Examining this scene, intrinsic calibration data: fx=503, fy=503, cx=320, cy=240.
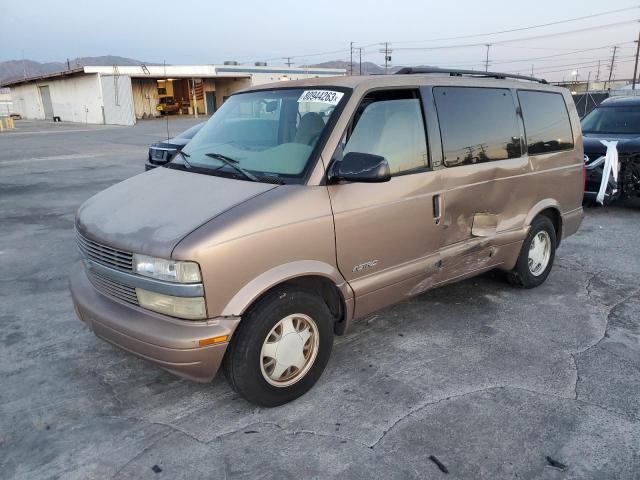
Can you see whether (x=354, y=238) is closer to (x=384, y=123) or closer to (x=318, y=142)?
(x=318, y=142)

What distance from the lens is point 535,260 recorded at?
5.06 metres

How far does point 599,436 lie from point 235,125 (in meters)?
3.19

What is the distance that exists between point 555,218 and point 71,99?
51142 millimetres

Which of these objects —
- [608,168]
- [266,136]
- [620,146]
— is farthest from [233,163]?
[620,146]

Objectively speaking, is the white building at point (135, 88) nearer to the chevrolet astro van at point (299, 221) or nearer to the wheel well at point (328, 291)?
the chevrolet astro van at point (299, 221)

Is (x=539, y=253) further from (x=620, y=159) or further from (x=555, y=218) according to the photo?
(x=620, y=159)

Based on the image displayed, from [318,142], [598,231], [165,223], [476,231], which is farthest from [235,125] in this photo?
[598,231]

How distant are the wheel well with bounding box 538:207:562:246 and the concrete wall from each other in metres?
43.5

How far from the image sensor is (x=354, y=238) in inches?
128

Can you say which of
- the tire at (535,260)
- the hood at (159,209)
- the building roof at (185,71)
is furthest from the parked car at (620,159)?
the building roof at (185,71)

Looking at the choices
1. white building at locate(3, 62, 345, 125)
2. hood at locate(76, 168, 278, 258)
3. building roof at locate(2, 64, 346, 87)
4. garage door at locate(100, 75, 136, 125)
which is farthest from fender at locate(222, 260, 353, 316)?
building roof at locate(2, 64, 346, 87)

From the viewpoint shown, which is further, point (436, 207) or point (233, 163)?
point (436, 207)

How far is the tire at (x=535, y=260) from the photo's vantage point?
15.8 feet

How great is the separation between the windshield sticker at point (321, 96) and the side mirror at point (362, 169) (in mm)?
526
